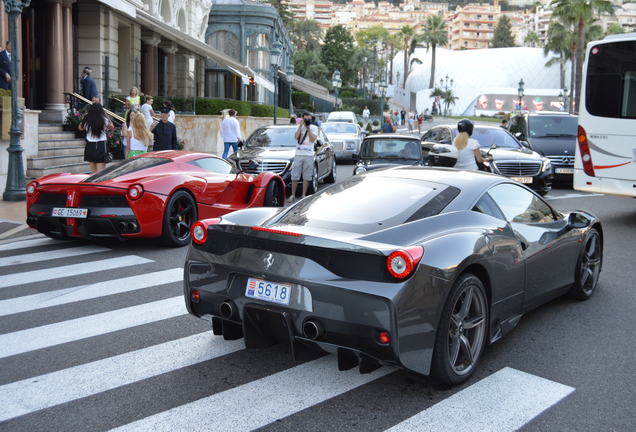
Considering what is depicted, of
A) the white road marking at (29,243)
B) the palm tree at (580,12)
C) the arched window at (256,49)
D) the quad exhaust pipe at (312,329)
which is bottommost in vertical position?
the white road marking at (29,243)

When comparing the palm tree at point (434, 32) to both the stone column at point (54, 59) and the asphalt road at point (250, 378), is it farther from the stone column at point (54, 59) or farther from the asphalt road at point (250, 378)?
the asphalt road at point (250, 378)

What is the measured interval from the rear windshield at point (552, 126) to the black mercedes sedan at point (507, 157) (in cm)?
153

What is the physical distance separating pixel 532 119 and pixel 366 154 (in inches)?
267

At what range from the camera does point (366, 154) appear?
14.3 m

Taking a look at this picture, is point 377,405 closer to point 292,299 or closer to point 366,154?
point 292,299

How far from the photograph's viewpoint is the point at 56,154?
54.6 feet

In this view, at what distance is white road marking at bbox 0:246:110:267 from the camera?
27.1 ft

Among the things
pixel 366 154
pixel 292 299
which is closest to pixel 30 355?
pixel 292 299

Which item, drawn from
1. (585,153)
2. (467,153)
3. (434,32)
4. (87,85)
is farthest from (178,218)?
(434,32)

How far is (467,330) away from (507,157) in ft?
37.8

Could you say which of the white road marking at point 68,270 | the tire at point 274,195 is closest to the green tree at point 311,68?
the tire at point 274,195

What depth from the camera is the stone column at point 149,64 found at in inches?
1142

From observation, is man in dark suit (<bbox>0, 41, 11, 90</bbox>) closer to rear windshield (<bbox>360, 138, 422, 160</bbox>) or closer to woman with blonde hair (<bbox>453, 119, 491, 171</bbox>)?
rear windshield (<bbox>360, 138, 422, 160</bbox>)

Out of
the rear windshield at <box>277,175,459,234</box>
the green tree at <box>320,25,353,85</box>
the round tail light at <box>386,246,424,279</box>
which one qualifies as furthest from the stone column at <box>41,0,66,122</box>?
the green tree at <box>320,25,353,85</box>
